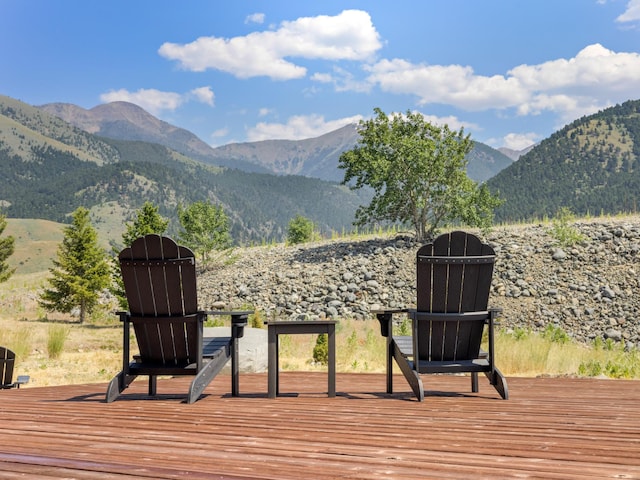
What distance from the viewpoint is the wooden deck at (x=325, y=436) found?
225 cm

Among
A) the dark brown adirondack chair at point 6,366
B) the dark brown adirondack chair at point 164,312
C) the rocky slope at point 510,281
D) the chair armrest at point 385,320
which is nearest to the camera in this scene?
the dark brown adirondack chair at point 164,312

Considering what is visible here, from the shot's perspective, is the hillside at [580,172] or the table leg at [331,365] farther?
the hillside at [580,172]

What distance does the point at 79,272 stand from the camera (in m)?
23.5

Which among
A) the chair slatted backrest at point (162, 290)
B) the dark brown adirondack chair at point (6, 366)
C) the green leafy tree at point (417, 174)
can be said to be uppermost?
the green leafy tree at point (417, 174)

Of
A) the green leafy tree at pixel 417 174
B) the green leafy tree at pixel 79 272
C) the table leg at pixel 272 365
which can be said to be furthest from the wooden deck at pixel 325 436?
the green leafy tree at pixel 79 272

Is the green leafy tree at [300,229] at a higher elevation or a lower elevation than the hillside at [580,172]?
lower

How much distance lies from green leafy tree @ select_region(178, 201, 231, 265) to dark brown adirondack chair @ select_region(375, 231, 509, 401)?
20.8 metres

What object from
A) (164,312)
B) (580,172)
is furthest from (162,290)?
(580,172)

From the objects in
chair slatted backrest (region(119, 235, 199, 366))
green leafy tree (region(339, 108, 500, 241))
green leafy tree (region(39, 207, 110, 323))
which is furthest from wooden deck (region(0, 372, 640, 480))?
green leafy tree (region(39, 207, 110, 323))

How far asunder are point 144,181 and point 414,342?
Answer: 501 ft

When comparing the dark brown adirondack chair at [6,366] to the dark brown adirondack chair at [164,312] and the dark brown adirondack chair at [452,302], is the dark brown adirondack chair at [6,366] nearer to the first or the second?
the dark brown adirondack chair at [164,312]

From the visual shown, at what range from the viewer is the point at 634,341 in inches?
582

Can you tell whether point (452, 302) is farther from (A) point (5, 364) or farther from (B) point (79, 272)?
(B) point (79, 272)

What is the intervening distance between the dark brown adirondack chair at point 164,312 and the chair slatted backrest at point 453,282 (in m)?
1.53
